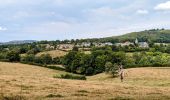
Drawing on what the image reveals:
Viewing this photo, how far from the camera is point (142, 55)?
15488 centimetres

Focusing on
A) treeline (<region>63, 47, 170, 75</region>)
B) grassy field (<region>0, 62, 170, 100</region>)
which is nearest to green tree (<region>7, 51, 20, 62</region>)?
treeline (<region>63, 47, 170, 75</region>)

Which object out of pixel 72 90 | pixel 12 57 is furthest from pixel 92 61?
pixel 72 90

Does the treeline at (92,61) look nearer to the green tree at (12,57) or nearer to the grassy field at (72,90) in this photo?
the green tree at (12,57)

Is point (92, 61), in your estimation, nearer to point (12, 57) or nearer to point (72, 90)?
point (12, 57)

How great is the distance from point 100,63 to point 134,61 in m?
21.3

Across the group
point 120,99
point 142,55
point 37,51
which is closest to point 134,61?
point 142,55

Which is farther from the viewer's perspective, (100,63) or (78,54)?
(78,54)

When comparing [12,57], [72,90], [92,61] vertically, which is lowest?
[92,61]

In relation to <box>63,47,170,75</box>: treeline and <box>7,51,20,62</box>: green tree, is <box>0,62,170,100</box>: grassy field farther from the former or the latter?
<box>7,51,20,62</box>: green tree

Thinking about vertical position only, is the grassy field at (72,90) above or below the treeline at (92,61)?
above

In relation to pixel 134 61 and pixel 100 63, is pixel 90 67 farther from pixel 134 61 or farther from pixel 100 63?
pixel 134 61

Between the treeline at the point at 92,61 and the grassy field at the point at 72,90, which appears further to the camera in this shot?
the treeline at the point at 92,61

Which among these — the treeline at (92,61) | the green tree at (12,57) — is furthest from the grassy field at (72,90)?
the green tree at (12,57)

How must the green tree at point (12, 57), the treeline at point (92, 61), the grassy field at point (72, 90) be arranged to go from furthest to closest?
the green tree at point (12, 57)
the treeline at point (92, 61)
the grassy field at point (72, 90)
